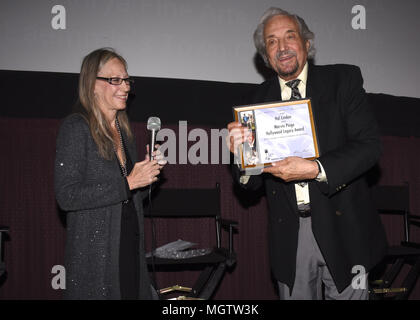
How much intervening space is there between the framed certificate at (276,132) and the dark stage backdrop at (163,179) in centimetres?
210

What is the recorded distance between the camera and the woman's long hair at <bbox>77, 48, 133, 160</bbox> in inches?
75.3

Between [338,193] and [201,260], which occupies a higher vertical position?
[338,193]

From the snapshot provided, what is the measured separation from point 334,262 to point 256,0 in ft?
11.2

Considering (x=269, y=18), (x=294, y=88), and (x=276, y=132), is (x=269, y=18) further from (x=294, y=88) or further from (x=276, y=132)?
(x=276, y=132)

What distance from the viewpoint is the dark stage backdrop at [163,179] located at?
3.43 metres

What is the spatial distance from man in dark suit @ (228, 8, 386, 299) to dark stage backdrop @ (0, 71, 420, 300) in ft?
6.69

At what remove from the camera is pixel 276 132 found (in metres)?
1.77

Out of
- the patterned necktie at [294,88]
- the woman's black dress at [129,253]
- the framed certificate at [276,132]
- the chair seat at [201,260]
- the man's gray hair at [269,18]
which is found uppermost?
the man's gray hair at [269,18]

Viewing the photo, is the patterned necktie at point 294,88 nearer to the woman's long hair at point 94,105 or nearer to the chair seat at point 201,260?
the woman's long hair at point 94,105

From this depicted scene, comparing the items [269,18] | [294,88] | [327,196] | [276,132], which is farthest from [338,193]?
[269,18]

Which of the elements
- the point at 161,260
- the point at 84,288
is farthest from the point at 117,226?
the point at 161,260

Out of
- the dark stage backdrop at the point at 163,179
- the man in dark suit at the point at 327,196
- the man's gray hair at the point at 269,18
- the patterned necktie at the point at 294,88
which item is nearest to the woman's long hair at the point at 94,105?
the man in dark suit at the point at 327,196

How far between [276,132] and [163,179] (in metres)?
2.27

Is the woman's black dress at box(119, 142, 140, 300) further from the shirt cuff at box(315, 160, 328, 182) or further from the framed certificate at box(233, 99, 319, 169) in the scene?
the shirt cuff at box(315, 160, 328, 182)
